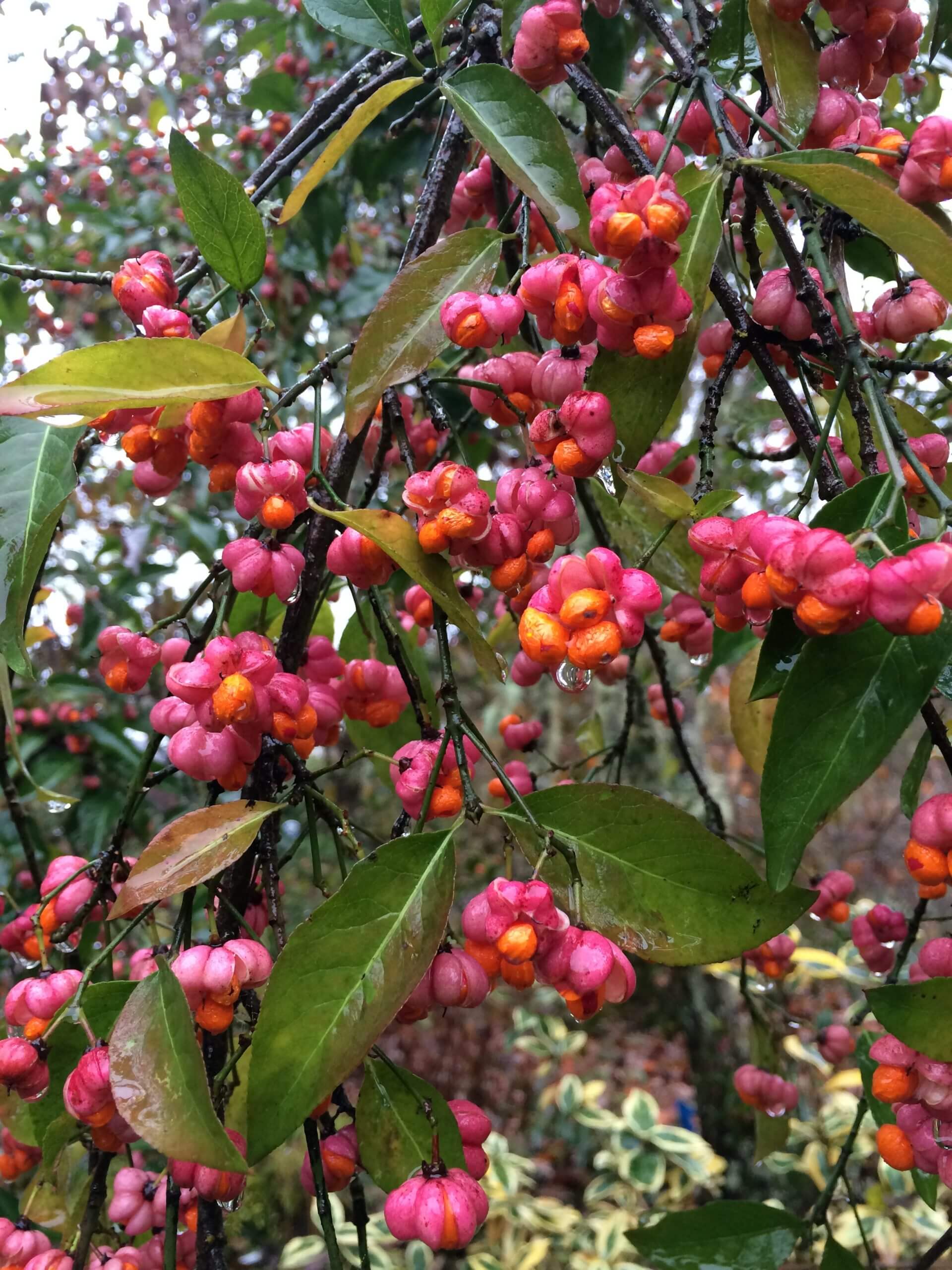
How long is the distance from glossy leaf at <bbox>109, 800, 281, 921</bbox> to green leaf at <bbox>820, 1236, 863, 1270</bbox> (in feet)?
2.26

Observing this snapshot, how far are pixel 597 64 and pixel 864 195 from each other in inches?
33.9

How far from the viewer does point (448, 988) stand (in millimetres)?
633

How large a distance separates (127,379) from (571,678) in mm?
349

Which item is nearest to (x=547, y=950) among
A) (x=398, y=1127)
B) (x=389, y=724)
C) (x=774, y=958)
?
(x=398, y=1127)

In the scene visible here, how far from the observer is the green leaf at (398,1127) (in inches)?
26.4

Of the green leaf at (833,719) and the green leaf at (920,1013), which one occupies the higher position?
the green leaf at (833,719)

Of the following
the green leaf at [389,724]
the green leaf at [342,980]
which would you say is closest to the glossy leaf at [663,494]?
the green leaf at [342,980]

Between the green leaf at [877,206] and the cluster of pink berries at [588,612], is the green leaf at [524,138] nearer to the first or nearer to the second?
the green leaf at [877,206]

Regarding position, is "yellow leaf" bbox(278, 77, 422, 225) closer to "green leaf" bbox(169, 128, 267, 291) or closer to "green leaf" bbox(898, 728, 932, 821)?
"green leaf" bbox(169, 128, 267, 291)

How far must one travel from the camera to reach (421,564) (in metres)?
0.62

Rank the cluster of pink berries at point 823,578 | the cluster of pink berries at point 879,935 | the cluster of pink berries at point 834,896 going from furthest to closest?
the cluster of pink berries at point 834,896 → the cluster of pink berries at point 879,935 → the cluster of pink berries at point 823,578

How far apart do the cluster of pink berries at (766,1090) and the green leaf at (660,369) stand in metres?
1.04

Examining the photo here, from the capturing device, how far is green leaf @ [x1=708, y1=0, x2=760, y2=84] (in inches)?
32.0

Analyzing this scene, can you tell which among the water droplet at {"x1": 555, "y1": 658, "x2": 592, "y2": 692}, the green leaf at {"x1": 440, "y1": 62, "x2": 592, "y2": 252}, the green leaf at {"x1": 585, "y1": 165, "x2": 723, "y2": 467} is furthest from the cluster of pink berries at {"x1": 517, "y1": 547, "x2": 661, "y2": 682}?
the green leaf at {"x1": 440, "y1": 62, "x2": 592, "y2": 252}
